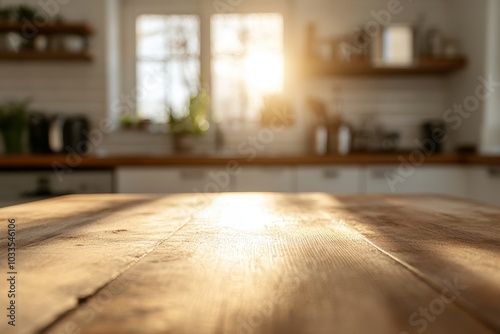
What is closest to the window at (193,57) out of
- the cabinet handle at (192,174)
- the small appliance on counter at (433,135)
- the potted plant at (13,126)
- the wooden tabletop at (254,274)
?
the potted plant at (13,126)

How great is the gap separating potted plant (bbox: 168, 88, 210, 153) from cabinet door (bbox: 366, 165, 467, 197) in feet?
4.05

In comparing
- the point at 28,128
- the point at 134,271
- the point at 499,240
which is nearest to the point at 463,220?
the point at 499,240

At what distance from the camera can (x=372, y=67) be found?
11.1 ft

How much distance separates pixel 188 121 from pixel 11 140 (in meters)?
1.22

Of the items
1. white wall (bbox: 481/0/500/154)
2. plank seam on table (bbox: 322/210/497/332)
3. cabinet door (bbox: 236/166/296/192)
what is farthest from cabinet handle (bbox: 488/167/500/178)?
plank seam on table (bbox: 322/210/497/332)

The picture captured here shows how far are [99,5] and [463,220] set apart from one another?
3.30 m

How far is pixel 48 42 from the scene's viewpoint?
11.4 ft

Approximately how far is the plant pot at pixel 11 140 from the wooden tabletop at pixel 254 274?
2.76 metres

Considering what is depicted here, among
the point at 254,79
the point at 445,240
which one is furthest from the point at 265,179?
the point at 445,240

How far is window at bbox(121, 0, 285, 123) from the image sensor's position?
3.74 metres

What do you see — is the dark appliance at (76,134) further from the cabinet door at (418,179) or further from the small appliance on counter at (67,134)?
the cabinet door at (418,179)

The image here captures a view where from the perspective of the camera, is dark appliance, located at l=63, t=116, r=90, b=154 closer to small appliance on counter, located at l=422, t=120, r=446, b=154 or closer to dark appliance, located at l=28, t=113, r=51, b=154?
dark appliance, located at l=28, t=113, r=51, b=154

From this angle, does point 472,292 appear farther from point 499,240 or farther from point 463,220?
point 463,220

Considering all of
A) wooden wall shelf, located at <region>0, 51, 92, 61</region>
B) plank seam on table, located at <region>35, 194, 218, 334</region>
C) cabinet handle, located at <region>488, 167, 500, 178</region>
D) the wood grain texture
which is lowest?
cabinet handle, located at <region>488, 167, 500, 178</region>
